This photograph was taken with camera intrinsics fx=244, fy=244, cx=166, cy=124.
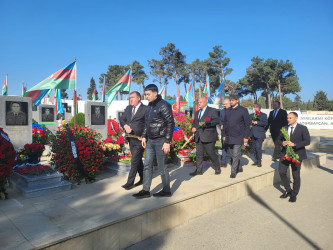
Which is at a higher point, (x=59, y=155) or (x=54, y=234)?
(x=59, y=155)

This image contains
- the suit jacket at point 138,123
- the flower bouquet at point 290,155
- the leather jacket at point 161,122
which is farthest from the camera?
the flower bouquet at point 290,155

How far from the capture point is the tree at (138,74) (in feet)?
193

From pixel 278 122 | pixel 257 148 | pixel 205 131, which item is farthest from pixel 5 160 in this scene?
pixel 278 122

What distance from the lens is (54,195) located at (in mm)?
4043

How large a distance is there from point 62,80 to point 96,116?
408 centimetres

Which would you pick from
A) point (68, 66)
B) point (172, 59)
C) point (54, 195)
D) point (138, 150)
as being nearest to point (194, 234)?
point (138, 150)

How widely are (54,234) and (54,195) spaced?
161 centimetres

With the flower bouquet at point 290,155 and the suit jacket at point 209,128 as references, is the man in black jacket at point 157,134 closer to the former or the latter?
the suit jacket at point 209,128

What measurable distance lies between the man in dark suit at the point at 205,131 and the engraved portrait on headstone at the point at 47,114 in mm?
16789

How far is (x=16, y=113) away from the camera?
26.0 feet

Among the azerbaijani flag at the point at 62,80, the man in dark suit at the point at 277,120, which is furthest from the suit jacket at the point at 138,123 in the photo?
the man in dark suit at the point at 277,120

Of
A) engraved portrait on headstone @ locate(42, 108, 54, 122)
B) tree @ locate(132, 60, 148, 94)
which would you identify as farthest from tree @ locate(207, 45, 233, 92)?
engraved portrait on headstone @ locate(42, 108, 54, 122)

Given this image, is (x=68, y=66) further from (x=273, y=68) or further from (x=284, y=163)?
(x=273, y=68)

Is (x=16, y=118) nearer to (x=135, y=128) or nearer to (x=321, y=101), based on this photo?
(x=135, y=128)
